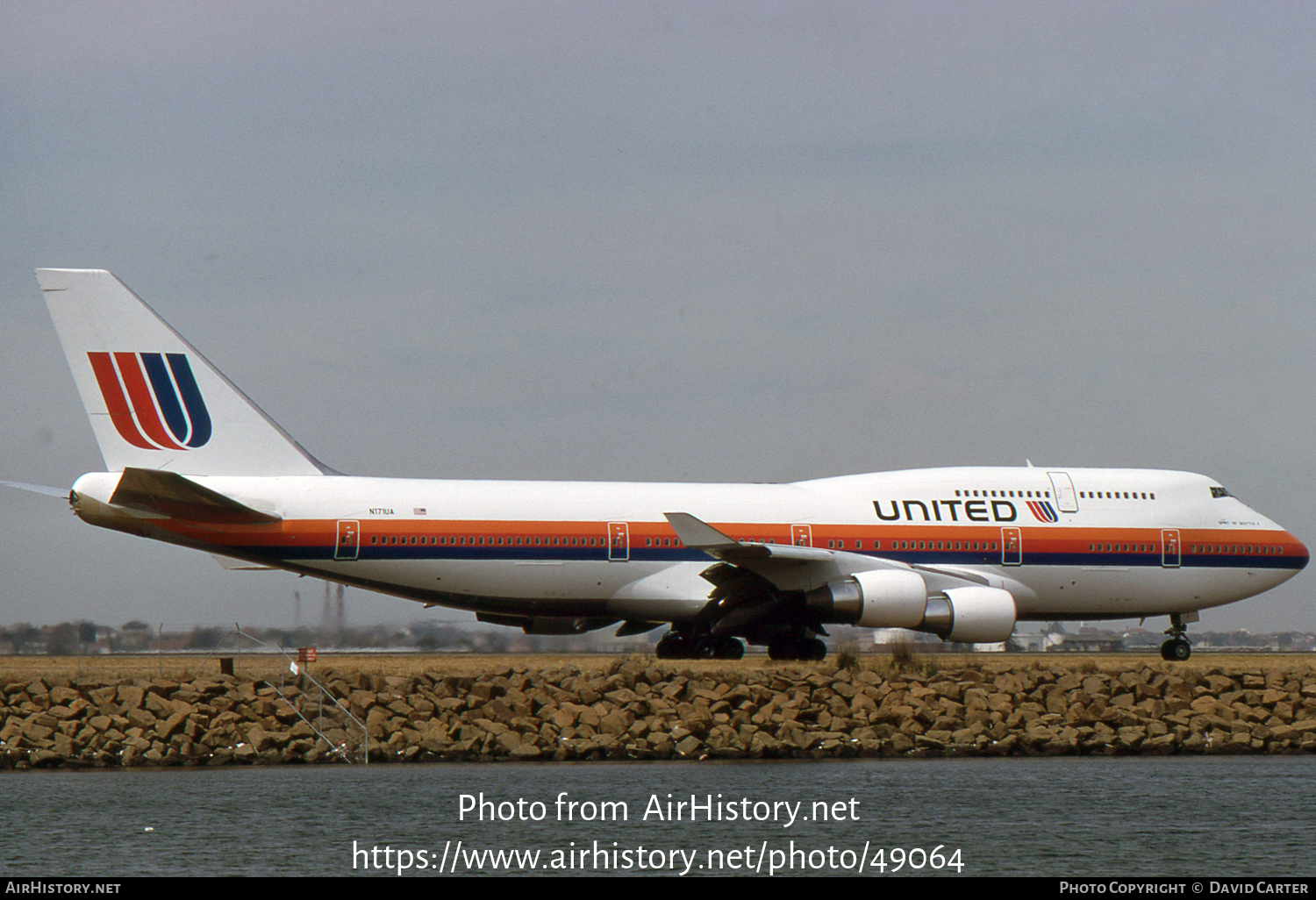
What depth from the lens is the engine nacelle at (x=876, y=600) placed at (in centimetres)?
3112

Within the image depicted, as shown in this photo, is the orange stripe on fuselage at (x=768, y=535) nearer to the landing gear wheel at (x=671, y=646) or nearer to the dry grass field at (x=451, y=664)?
the dry grass field at (x=451, y=664)

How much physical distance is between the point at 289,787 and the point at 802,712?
855cm

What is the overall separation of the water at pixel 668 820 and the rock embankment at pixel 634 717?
695mm

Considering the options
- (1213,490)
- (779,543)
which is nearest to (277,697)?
(779,543)

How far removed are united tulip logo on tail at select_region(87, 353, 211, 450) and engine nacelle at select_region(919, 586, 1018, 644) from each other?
48.6ft

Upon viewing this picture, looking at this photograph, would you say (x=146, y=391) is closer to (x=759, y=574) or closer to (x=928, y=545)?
(x=759, y=574)

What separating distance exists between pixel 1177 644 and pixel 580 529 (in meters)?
14.5

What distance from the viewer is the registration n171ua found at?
3112 cm

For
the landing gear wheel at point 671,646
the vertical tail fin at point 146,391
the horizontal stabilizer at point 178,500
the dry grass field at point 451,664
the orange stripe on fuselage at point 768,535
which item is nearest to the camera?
the horizontal stabilizer at point 178,500

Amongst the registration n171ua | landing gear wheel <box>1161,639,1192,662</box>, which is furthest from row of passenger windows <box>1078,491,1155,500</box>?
landing gear wheel <box>1161,639,1192,662</box>

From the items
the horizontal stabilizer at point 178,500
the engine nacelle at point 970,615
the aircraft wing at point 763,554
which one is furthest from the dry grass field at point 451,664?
the horizontal stabilizer at point 178,500

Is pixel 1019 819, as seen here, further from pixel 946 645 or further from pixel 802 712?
pixel 946 645

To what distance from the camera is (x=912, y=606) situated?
31391mm

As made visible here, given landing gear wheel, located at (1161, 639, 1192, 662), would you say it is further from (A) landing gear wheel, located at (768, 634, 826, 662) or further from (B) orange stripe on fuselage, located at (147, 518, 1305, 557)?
(A) landing gear wheel, located at (768, 634, 826, 662)
